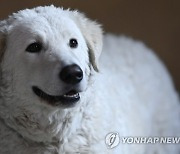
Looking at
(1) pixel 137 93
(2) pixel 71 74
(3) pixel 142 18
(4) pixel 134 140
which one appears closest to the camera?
(2) pixel 71 74

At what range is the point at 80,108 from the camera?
1.89 meters

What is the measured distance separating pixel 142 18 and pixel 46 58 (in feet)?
4.60

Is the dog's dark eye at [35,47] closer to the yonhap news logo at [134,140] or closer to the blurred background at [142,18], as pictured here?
the yonhap news logo at [134,140]

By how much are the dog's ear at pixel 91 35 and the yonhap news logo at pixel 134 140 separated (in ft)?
1.03

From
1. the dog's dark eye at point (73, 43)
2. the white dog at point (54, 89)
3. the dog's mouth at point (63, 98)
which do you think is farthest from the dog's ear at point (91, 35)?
the dog's mouth at point (63, 98)

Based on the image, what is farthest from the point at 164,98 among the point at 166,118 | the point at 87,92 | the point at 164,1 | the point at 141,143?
the point at 87,92

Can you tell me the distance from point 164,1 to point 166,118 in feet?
2.62

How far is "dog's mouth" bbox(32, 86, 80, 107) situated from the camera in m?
1.73

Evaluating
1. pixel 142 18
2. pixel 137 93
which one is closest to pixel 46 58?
pixel 137 93

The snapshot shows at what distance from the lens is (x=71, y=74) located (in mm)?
1655

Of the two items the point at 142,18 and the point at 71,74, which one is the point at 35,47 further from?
the point at 142,18

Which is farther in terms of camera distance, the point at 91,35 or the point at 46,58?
the point at 91,35

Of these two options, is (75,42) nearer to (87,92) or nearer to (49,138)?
(87,92)

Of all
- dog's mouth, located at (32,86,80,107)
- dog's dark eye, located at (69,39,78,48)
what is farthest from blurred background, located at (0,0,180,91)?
dog's mouth, located at (32,86,80,107)
